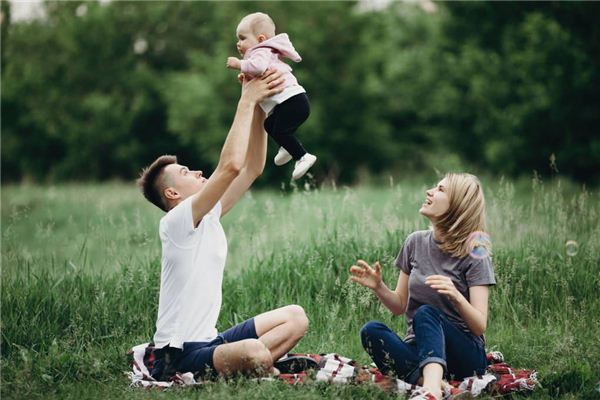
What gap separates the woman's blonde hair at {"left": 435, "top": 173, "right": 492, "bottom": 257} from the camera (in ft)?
13.3

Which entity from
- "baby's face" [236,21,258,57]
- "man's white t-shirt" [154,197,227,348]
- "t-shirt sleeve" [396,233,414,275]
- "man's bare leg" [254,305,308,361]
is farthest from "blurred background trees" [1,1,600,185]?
"t-shirt sleeve" [396,233,414,275]

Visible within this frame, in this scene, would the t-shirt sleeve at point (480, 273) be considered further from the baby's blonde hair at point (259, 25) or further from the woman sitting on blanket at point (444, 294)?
the baby's blonde hair at point (259, 25)

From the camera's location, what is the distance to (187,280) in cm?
394

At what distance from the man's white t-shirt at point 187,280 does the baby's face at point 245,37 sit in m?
0.96

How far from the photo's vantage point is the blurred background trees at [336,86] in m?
20.7

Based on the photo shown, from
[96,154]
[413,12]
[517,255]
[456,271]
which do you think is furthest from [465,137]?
[456,271]

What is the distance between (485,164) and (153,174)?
73.0ft

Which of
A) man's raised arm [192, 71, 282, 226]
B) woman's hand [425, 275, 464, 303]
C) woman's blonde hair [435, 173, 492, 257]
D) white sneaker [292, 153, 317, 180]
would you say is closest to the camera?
woman's hand [425, 275, 464, 303]

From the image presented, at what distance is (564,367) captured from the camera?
4.25 meters

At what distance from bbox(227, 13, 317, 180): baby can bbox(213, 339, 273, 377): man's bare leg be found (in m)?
1.02

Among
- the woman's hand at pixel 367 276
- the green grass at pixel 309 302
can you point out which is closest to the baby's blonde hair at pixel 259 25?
the woman's hand at pixel 367 276

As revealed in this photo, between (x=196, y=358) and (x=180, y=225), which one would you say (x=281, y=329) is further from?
(x=180, y=225)

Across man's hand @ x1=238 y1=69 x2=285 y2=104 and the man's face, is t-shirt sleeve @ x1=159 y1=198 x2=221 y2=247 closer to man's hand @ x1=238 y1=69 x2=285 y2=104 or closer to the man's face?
the man's face

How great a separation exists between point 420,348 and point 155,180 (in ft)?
5.84
